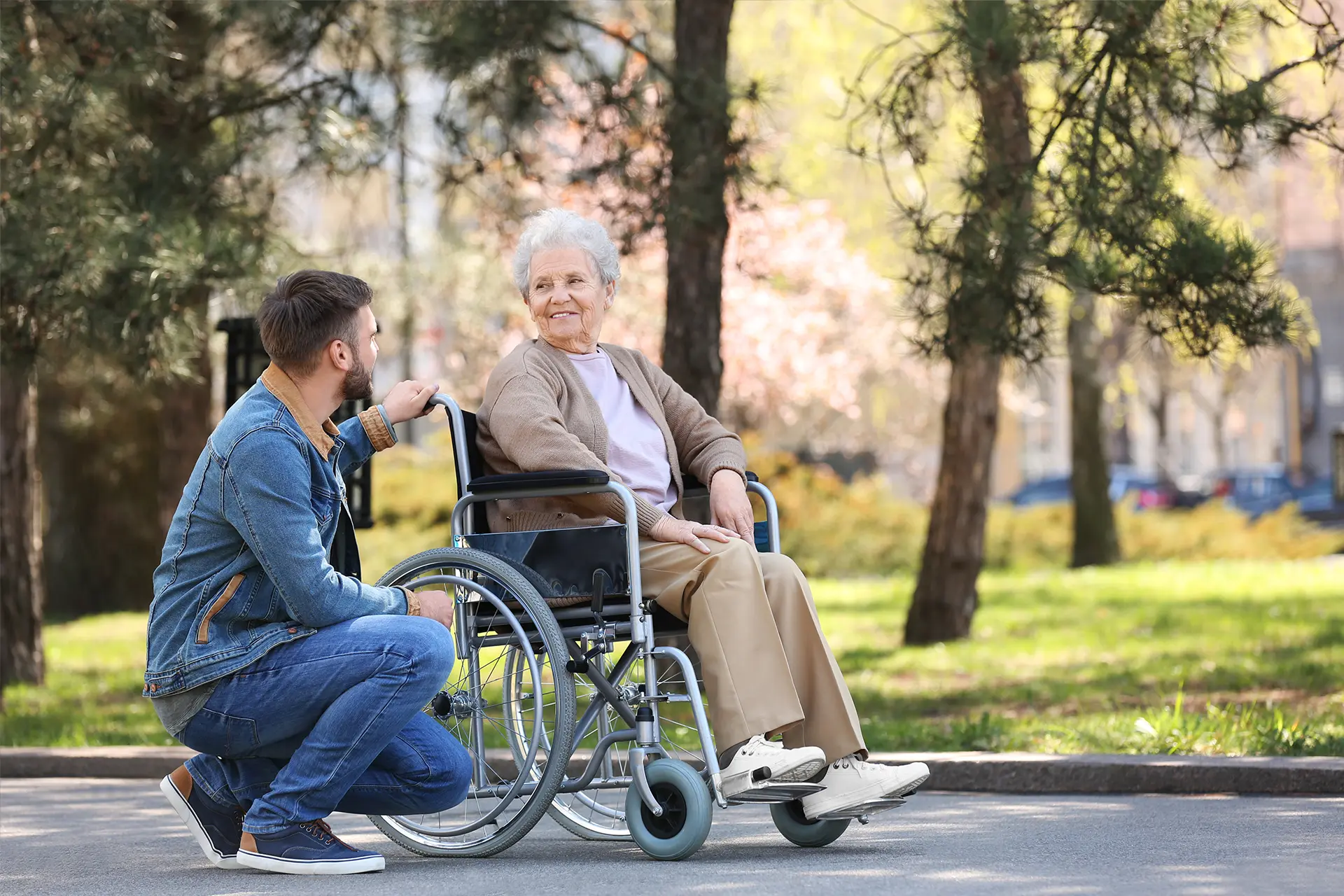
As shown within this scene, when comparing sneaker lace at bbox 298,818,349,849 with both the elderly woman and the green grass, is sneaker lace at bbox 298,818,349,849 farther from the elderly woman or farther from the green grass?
the green grass

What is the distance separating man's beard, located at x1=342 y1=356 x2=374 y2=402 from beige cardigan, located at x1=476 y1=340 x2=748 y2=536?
1.49 ft

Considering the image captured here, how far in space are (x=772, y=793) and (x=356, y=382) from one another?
52.1 inches

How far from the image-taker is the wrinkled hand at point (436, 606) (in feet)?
13.4

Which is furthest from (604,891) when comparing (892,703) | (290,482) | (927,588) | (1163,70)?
(927,588)

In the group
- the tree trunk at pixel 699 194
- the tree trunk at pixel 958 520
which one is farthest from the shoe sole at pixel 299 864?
the tree trunk at pixel 958 520

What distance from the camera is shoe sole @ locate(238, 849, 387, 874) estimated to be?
3.91m

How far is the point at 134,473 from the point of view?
17.5m

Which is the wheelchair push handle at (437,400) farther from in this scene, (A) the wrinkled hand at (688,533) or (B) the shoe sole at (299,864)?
(B) the shoe sole at (299,864)

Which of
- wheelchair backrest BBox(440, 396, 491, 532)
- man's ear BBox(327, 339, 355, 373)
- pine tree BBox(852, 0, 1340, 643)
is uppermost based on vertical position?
pine tree BBox(852, 0, 1340, 643)

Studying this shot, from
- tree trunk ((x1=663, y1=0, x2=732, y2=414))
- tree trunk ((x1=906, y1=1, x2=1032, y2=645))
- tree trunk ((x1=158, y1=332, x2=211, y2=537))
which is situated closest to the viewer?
tree trunk ((x1=663, y1=0, x2=732, y2=414))

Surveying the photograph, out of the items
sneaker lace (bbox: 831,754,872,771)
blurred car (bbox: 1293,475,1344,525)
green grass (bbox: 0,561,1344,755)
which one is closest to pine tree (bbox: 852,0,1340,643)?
green grass (bbox: 0,561,1344,755)

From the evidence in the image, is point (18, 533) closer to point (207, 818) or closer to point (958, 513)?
point (958, 513)

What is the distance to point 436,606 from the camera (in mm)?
4090

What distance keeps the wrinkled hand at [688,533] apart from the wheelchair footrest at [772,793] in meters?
0.59
